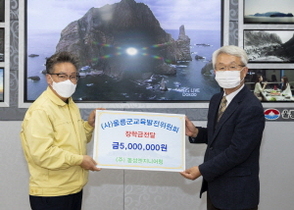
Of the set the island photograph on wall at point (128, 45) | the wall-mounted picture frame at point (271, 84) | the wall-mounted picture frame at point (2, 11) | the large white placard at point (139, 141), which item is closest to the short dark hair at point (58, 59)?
the large white placard at point (139, 141)

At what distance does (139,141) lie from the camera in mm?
2113

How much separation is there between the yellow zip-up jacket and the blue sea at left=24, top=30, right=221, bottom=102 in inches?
40.0

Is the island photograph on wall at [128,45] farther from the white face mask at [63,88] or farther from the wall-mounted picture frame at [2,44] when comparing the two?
the white face mask at [63,88]

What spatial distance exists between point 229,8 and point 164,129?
1.46 meters

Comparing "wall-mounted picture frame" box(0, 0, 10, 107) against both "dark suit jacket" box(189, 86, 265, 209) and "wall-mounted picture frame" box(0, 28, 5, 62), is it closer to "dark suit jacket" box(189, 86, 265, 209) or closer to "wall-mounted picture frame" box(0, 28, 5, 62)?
"wall-mounted picture frame" box(0, 28, 5, 62)

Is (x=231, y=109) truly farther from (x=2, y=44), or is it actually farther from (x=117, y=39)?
(x=2, y=44)

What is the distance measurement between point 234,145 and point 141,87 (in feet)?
4.40

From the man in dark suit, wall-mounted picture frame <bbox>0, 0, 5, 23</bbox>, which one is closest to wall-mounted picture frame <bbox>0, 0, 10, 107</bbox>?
wall-mounted picture frame <bbox>0, 0, 5, 23</bbox>

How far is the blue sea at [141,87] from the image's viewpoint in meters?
2.92

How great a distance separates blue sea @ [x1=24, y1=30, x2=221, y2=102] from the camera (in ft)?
9.57

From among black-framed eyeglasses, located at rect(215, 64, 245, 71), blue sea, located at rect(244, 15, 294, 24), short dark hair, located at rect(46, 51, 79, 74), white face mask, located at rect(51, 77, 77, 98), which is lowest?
white face mask, located at rect(51, 77, 77, 98)

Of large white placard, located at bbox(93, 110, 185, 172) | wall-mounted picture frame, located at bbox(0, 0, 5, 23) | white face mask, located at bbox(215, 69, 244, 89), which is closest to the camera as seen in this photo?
white face mask, located at bbox(215, 69, 244, 89)

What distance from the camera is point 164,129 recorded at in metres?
2.14

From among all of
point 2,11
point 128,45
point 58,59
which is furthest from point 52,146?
point 2,11
